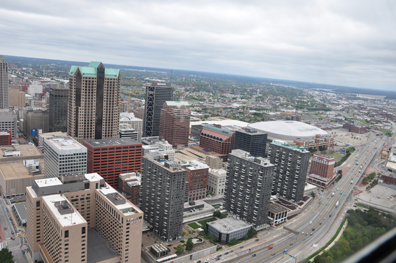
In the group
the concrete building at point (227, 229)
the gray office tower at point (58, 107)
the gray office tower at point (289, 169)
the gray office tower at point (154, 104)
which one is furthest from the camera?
the gray office tower at point (154, 104)

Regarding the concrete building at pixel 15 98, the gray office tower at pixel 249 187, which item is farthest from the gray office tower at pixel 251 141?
the concrete building at pixel 15 98

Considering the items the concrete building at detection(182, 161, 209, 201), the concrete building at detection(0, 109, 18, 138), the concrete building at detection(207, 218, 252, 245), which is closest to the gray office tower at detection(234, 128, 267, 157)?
the concrete building at detection(182, 161, 209, 201)

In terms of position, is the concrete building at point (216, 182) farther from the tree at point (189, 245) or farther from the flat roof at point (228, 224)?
the tree at point (189, 245)

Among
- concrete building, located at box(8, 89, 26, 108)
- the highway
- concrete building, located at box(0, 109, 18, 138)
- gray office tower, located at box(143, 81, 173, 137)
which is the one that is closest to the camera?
the highway

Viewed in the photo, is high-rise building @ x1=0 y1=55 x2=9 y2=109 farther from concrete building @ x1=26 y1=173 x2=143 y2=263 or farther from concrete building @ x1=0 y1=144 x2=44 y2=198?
concrete building @ x1=26 y1=173 x2=143 y2=263

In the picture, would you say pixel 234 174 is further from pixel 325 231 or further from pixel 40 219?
pixel 40 219

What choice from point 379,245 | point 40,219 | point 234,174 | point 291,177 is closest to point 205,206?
point 234,174
